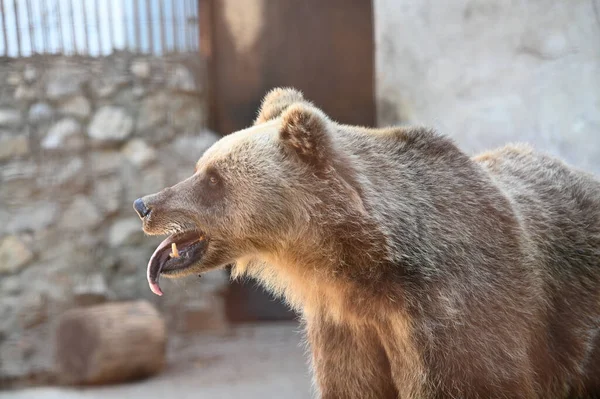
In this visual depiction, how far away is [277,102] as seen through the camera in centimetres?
279

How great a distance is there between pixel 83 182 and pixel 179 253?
2.76m

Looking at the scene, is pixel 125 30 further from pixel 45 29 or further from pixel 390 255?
pixel 390 255

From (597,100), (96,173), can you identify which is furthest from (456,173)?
(96,173)

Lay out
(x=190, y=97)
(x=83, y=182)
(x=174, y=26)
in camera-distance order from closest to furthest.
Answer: (x=174, y=26) → (x=190, y=97) → (x=83, y=182)

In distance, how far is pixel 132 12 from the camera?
425 cm

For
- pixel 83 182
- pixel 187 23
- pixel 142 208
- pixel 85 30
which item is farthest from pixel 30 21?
pixel 142 208

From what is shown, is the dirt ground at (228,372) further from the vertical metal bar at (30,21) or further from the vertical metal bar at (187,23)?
the vertical metal bar at (30,21)

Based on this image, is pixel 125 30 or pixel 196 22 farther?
pixel 125 30

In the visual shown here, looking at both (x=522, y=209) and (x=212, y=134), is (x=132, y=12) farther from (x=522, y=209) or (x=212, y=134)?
(x=522, y=209)

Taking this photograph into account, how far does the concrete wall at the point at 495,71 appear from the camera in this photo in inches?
150

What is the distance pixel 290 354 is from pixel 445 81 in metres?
2.14

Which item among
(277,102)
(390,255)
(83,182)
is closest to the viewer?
(390,255)

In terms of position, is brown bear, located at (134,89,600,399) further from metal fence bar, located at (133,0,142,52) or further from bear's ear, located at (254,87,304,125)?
metal fence bar, located at (133,0,142,52)

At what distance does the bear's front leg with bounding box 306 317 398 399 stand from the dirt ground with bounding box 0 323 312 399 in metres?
1.59
